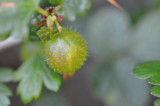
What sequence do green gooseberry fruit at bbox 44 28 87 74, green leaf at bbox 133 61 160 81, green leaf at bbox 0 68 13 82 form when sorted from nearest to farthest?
1. green gooseberry fruit at bbox 44 28 87 74
2. green leaf at bbox 133 61 160 81
3. green leaf at bbox 0 68 13 82

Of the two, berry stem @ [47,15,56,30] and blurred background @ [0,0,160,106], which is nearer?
berry stem @ [47,15,56,30]

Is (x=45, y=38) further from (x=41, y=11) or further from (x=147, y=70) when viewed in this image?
(x=147, y=70)

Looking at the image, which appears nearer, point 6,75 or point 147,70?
point 147,70

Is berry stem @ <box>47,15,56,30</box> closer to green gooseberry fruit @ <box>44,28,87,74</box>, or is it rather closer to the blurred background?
green gooseberry fruit @ <box>44,28,87,74</box>

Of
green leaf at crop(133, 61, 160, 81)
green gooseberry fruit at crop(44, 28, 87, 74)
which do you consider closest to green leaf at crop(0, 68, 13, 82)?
green gooseberry fruit at crop(44, 28, 87, 74)

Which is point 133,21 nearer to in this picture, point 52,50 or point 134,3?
point 134,3

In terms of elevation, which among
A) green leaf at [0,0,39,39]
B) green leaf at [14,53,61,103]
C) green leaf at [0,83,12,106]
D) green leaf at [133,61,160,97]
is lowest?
green leaf at [0,83,12,106]

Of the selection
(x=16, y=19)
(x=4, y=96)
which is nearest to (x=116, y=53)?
(x=4, y=96)
